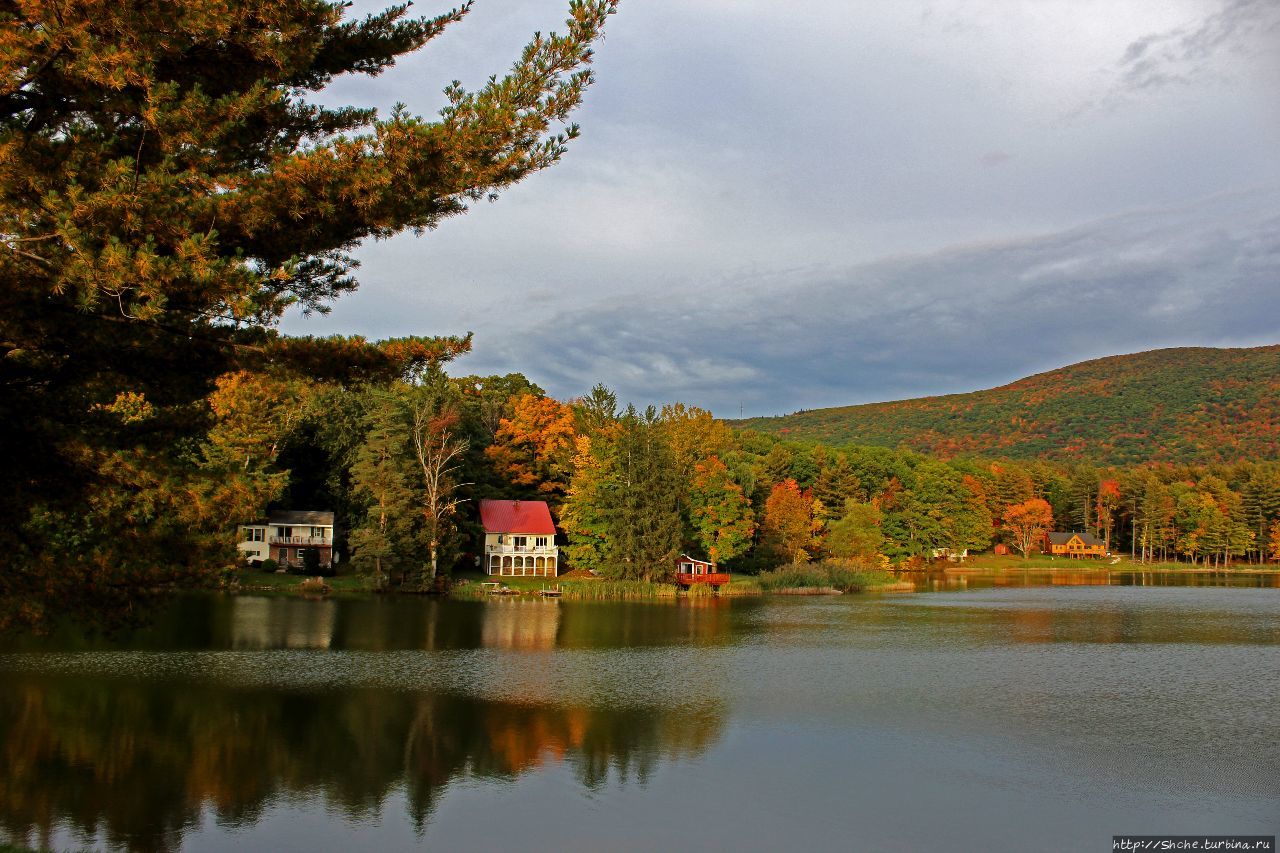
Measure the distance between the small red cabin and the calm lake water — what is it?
19822mm

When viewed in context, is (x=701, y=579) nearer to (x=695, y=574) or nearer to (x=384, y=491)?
(x=695, y=574)

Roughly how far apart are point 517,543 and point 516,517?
1.63 m

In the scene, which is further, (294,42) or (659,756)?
(659,756)

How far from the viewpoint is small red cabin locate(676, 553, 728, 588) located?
1953 inches

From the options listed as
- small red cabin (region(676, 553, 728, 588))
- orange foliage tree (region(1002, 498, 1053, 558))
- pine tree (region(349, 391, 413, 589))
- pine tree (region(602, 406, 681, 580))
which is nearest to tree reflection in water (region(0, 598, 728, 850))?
pine tree (region(349, 391, 413, 589))

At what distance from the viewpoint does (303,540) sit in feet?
163

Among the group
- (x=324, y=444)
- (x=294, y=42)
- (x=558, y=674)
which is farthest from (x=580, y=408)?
(x=294, y=42)

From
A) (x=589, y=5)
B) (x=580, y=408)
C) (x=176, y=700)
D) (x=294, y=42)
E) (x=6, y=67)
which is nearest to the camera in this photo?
(x=6, y=67)

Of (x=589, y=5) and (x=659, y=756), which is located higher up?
(x=589, y=5)

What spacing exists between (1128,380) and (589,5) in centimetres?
16204

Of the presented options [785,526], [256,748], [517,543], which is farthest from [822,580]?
[256,748]

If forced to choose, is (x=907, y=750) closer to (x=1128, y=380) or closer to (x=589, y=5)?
A: (x=589, y=5)

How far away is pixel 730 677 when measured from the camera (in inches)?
→ 881

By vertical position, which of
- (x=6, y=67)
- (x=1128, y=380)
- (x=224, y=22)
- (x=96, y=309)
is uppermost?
(x=1128, y=380)
